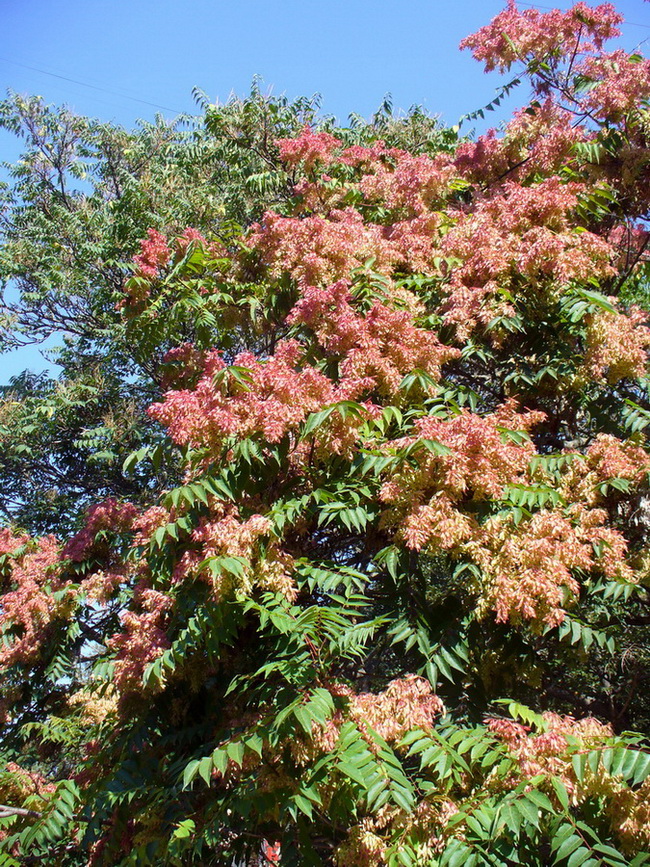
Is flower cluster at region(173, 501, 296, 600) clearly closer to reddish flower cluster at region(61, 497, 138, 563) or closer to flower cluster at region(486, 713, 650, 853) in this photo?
flower cluster at region(486, 713, 650, 853)

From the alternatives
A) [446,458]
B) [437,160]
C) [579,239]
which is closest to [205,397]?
[446,458]

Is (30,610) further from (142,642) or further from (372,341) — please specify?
(372,341)

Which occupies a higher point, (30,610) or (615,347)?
(615,347)

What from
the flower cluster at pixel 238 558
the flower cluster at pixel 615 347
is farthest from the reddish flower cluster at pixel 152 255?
the flower cluster at pixel 615 347

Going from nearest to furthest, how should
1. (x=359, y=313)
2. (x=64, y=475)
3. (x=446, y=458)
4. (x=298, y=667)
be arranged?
(x=298, y=667)
(x=446, y=458)
(x=359, y=313)
(x=64, y=475)

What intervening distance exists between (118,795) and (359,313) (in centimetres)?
345

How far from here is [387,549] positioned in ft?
12.2

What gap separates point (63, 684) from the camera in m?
6.56

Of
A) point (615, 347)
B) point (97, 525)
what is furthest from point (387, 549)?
point (97, 525)

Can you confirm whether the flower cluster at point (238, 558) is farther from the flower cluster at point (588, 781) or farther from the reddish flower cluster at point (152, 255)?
the reddish flower cluster at point (152, 255)

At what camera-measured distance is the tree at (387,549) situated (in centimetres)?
299

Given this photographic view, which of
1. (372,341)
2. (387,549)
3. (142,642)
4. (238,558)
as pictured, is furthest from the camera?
(372,341)

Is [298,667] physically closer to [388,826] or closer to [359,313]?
[388,826]

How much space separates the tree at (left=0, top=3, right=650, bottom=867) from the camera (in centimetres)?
299
